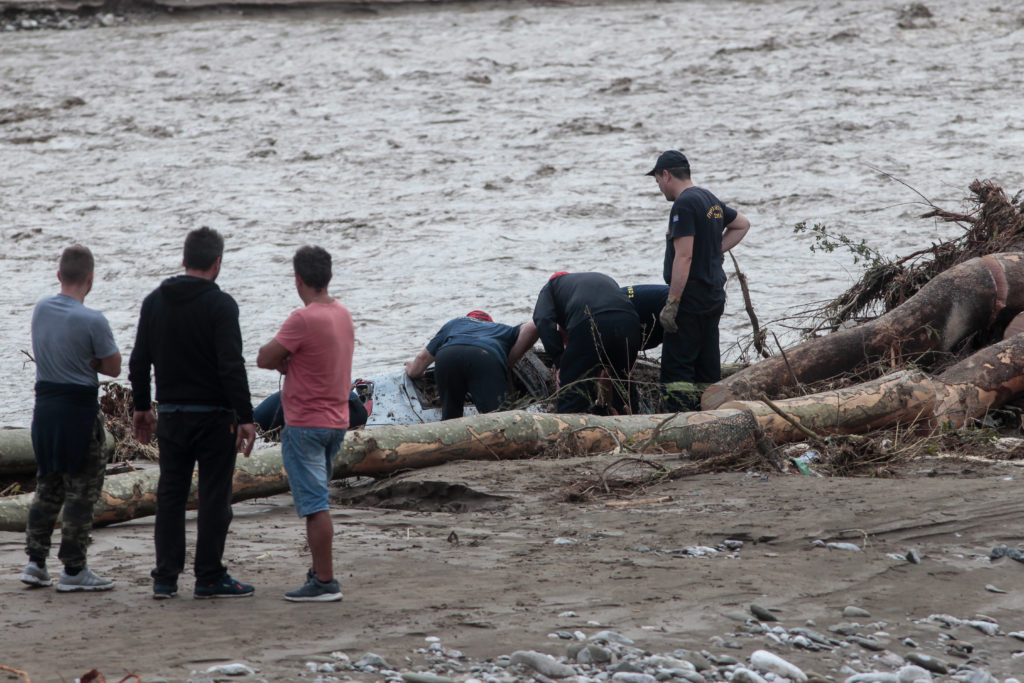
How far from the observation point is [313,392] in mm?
4305

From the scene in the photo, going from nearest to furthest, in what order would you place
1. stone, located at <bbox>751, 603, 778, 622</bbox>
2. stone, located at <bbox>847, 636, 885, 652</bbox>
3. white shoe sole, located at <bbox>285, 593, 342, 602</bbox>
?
stone, located at <bbox>847, 636, 885, 652</bbox> → stone, located at <bbox>751, 603, 778, 622</bbox> → white shoe sole, located at <bbox>285, 593, 342, 602</bbox>

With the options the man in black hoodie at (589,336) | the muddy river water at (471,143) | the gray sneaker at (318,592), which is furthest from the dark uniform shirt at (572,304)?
the gray sneaker at (318,592)

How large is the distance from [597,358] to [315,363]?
3.94 metres

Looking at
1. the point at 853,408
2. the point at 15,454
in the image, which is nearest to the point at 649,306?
the point at 853,408

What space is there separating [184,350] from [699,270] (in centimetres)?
444

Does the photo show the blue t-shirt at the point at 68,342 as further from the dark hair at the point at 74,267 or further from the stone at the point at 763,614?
the stone at the point at 763,614

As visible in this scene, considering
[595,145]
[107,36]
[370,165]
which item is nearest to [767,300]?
[595,145]

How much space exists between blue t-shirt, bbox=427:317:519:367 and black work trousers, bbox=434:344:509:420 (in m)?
0.09

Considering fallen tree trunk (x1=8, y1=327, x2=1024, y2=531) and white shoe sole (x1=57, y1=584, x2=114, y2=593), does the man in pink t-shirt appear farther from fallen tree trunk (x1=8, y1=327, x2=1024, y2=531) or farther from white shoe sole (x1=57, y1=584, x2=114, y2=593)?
fallen tree trunk (x1=8, y1=327, x2=1024, y2=531)

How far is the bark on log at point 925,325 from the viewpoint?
823cm

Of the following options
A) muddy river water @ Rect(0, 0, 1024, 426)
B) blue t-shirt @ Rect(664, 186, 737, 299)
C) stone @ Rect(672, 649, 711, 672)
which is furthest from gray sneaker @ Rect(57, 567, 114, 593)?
muddy river water @ Rect(0, 0, 1024, 426)

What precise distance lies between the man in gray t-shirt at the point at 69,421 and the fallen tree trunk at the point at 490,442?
4.55 ft

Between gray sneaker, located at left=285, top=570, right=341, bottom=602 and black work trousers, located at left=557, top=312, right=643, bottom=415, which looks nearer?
gray sneaker, located at left=285, top=570, right=341, bottom=602

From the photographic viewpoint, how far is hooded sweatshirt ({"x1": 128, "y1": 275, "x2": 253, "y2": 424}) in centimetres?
435
